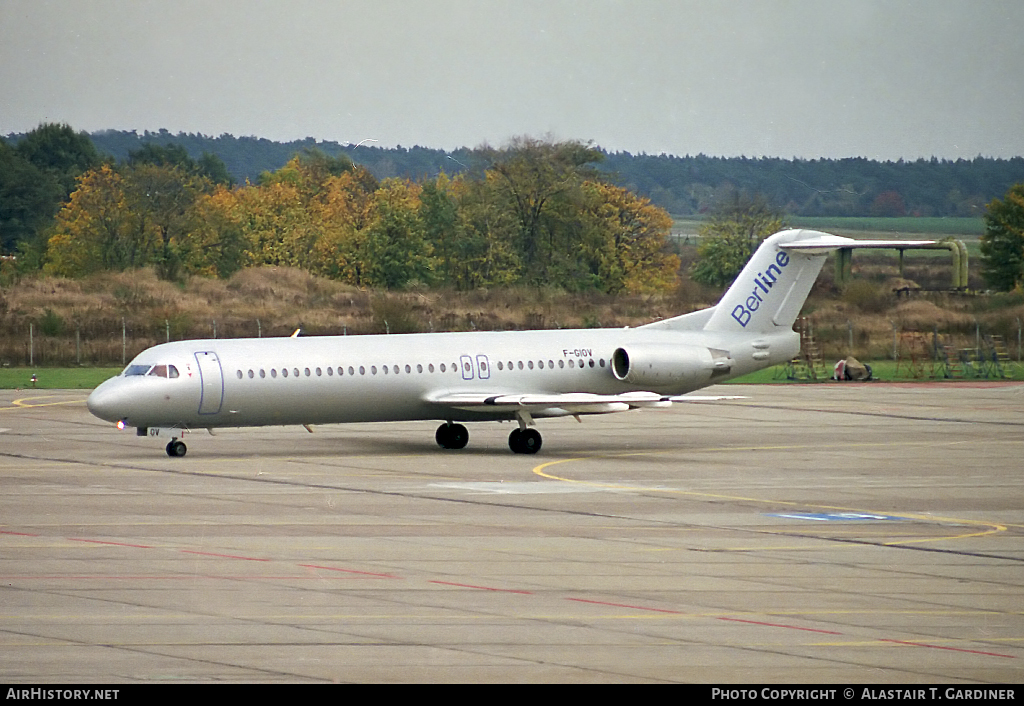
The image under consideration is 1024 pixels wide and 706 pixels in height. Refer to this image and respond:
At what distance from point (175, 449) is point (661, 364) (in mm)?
11413

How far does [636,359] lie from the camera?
33.5 meters

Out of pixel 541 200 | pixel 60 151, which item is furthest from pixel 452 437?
pixel 60 151

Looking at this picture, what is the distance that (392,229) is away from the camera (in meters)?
86.5

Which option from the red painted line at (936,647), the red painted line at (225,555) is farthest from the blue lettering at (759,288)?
the red painted line at (936,647)

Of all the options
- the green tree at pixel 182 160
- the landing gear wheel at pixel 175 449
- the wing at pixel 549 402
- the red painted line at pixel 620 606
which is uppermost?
the green tree at pixel 182 160

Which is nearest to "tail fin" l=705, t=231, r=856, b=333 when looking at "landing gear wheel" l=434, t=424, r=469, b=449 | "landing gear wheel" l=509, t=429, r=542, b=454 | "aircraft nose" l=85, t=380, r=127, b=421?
"landing gear wheel" l=509, t=429, r=542, b=454

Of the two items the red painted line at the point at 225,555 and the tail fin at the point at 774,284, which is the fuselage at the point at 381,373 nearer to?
the tail fin at the point at 774,284

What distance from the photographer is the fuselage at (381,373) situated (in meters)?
30.2

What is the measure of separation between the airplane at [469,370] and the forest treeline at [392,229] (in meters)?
48.3

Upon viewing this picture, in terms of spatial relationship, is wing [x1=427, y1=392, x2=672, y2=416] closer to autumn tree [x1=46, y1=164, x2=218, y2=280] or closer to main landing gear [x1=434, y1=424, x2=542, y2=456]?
main landing gear [x1=434, y1=424, x2=542, y2=456]

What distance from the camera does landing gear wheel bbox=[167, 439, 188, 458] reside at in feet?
103

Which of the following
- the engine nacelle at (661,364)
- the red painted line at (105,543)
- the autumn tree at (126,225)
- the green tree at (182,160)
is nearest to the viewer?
the red painted line at (105,543)

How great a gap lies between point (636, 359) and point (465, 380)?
4.13 m

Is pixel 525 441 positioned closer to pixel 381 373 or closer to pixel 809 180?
pixel 381 373
